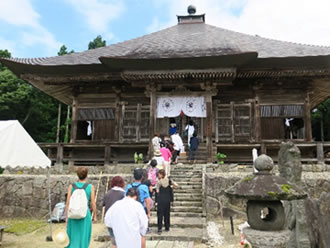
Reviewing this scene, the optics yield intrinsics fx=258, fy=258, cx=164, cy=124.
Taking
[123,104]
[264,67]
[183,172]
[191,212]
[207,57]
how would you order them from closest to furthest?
[191,212] → [183,172] → [207,57] → [264,67] → [123,104]

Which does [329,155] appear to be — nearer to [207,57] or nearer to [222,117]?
[222,117]

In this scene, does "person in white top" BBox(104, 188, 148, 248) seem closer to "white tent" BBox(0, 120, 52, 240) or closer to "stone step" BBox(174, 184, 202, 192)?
"white tent" BBox(0, 120, 52, 240)

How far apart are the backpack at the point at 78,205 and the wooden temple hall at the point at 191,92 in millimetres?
7787

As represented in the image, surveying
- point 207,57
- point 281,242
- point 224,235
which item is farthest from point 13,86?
point 281,242

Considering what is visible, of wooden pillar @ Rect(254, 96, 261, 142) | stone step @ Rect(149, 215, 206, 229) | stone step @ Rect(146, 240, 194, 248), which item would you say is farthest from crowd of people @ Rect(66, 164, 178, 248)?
wooden pillar @ Rect(254, 96, 261, 142)

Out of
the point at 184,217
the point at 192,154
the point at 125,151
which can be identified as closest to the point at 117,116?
the point at 125,151

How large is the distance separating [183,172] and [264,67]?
238 inches

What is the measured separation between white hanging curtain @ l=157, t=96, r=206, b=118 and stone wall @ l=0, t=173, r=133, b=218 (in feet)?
14.5

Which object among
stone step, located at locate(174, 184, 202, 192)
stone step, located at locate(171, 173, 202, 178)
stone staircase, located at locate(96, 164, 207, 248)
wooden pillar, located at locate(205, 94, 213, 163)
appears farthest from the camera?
wooden pillar, located at locate(205, 94, 213, 163)

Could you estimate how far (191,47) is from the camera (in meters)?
13.1

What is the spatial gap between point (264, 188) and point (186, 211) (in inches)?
190

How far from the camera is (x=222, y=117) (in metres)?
12.9

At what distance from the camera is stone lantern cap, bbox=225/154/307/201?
3.00m

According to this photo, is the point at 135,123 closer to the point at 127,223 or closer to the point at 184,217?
the point at 184,217
